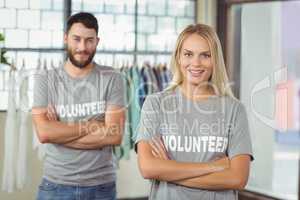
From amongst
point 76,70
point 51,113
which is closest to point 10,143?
point 51,113

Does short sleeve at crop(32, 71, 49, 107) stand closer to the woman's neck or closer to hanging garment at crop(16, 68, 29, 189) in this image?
the woman's neck

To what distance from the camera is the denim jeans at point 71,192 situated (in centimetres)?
251

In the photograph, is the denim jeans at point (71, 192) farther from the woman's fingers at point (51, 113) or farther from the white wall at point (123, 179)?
the white wall at point (123, 179)

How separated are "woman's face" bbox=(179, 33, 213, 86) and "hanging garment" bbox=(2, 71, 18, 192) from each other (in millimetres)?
2344

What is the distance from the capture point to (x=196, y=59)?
2025 mm

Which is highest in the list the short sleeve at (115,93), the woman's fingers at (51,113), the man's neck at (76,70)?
the man's neck at (76,70)

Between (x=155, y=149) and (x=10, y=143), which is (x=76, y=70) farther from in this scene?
(x=10, y=143)

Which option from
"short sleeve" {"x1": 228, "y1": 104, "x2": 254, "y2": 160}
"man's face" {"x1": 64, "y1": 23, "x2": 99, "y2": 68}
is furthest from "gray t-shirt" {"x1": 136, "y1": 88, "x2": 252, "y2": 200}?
"man's face" {"x1": 64, "y1": 23, "x2": 99, "y2": 68}

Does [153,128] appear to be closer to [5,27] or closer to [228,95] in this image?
[228,95]

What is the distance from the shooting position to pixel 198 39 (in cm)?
203

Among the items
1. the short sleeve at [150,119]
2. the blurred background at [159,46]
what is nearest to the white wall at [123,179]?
the blurred background at [159,46]

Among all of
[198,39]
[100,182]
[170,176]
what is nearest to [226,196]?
[170,176]

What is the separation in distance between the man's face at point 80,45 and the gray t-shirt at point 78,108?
0.07m

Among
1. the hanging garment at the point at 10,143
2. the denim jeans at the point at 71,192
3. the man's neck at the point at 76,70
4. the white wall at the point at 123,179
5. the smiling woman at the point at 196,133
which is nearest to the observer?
the smiling woman at the point at 196,133
